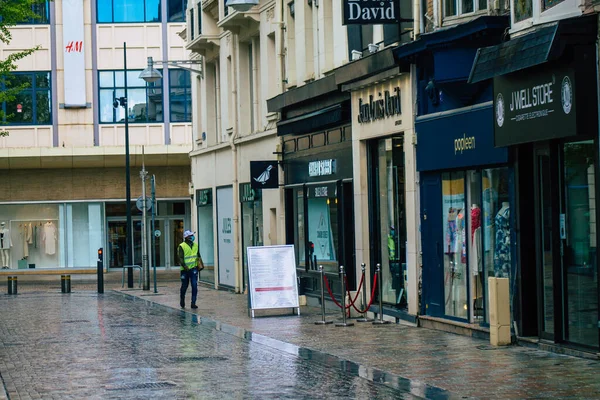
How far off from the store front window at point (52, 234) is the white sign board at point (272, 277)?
31.1 metres

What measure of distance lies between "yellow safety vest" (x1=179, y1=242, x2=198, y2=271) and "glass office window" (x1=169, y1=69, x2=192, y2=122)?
24.9m

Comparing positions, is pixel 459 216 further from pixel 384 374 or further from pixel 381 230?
pixel 384 374

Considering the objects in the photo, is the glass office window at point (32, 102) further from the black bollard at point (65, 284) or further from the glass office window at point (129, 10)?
the black bollard at point (65, 284)

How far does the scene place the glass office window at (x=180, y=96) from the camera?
172ft

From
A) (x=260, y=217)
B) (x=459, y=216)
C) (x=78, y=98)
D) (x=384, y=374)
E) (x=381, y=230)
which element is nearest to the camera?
(x=384, y=374)

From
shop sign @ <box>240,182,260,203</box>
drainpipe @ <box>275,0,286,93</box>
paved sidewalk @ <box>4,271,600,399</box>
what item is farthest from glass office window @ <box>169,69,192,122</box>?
paved sidewalk @ <box>4,271,600,399</box>

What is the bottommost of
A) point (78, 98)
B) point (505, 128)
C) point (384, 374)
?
point (384, 374)

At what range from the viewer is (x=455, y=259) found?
63.8 ft

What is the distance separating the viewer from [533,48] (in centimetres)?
1485

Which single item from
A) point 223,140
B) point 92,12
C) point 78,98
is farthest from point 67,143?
point 223,140

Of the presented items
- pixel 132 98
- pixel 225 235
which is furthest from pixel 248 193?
pixel 132 98

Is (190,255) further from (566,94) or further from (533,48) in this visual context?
(566,94)

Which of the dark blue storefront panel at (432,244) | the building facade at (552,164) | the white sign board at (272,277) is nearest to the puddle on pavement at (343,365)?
the white sign board at (272,277)

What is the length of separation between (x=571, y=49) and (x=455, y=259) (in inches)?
Result: 227
